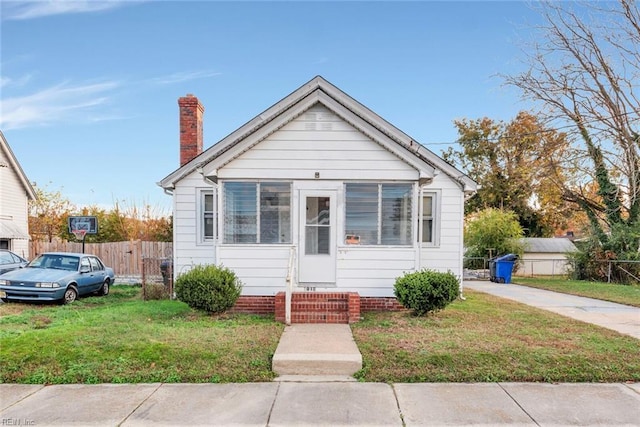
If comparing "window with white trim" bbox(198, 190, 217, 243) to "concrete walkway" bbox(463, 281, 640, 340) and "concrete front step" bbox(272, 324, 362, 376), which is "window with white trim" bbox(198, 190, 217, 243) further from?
"concrete walkway" bbox(463, 281, 640, 340)

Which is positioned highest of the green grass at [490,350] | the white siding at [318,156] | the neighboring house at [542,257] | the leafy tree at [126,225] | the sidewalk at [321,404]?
the white siding at [318,156]

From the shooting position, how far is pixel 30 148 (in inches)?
815

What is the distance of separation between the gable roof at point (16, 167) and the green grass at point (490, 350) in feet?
69.3

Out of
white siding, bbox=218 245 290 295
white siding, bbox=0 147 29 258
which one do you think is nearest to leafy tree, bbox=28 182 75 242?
white siding, bbox=0 147 29 258

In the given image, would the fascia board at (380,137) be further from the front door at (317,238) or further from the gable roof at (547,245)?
the gable roof at (547,245)

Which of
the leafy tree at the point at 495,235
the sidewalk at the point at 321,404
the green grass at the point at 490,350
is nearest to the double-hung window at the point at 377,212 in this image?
the green grass at the point at 490,350

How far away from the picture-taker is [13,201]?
766 inches

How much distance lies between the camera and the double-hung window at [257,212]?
27.3ft

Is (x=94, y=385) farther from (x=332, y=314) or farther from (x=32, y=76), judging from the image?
(x=32, y=76)

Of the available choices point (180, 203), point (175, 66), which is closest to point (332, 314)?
point (180, 203)

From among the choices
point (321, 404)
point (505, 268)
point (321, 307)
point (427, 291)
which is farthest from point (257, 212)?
point (505, 268)

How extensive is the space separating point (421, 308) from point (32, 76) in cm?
1421

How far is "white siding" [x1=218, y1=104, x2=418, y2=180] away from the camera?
8.25 meters

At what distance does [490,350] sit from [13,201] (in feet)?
77.0
